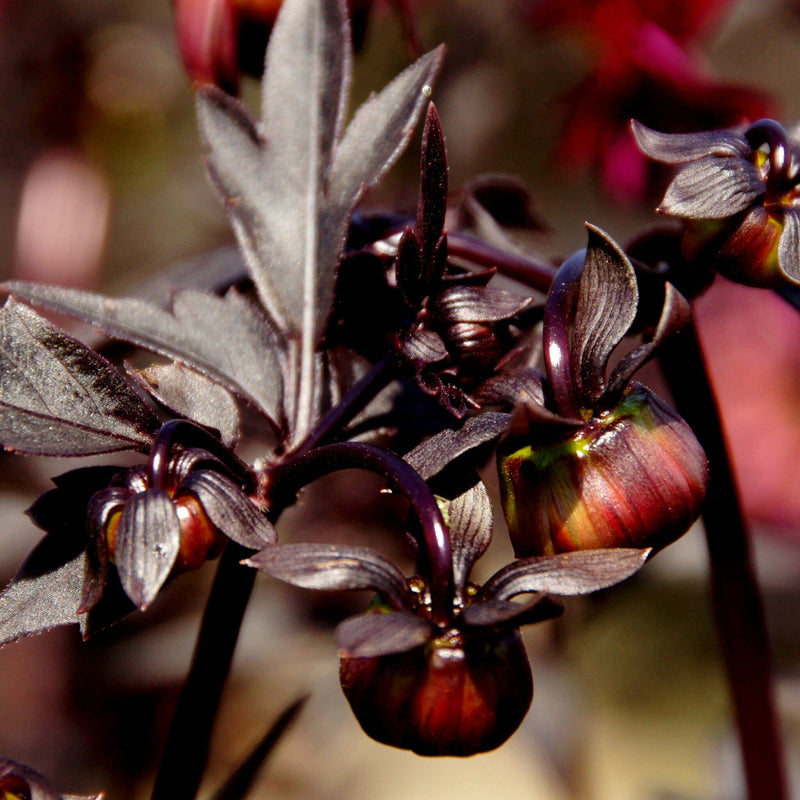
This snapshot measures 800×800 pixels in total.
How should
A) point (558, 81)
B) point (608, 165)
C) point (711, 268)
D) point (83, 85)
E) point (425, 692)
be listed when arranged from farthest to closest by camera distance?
point (558, 81)
point (83, 85)
point (608, 165)
point (711, 268)
point (425, 692)

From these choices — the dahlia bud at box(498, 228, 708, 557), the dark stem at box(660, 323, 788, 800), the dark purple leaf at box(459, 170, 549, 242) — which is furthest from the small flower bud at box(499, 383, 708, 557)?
the dark purple leaf at box(459, 170, 549, 242)

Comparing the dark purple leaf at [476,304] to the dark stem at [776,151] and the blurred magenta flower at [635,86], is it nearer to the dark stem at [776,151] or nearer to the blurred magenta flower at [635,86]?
the dark stem at [776,151]

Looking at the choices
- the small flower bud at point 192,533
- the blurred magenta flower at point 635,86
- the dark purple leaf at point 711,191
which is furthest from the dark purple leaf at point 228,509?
the blurred magenta flower at point 635,86

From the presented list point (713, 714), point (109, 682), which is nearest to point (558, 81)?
point (713, 714)

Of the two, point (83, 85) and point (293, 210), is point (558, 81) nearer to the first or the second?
point (83, 85)

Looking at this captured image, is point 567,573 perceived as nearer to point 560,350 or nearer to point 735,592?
point 560,350

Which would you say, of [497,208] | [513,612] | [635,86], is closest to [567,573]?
[513,612]
